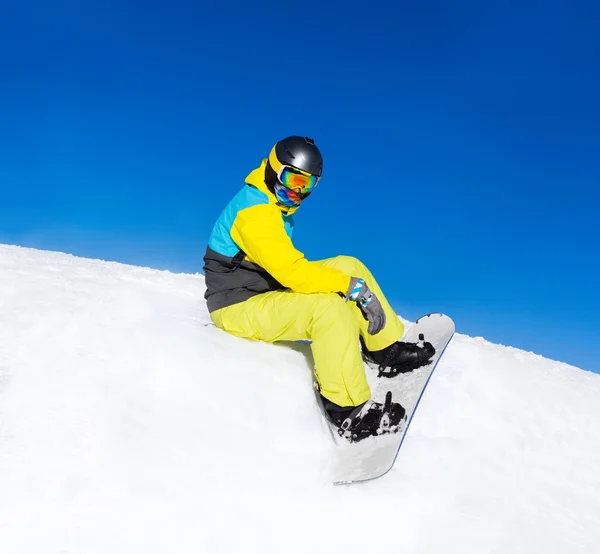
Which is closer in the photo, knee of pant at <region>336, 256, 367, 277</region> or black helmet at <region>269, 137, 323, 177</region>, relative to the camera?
black helmet at <region>269, 137, 323, 177</region>

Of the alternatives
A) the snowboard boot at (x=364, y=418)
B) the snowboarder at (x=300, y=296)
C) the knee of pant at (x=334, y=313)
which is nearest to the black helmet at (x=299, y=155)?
the snowboarder at (x=300, y=296)

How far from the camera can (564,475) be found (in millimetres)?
4863

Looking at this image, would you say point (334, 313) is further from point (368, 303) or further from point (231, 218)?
point (231, 218)

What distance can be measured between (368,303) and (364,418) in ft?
2.89

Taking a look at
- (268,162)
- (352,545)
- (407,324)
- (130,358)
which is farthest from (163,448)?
(407,324)

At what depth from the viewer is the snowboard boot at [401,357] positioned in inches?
185

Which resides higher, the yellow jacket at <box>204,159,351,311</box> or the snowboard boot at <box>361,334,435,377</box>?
the yellow jacket at <box>204,159,351,311</box>

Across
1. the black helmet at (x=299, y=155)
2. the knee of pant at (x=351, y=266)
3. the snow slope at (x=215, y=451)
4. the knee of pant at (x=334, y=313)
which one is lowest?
the snow slope at (x=215, y=451)

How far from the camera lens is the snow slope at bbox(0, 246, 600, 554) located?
3150 millimetres

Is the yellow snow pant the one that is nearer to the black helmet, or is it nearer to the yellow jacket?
the yellow jacket

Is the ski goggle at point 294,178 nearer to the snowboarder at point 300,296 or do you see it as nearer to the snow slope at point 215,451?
the snowboarder at point 300,296

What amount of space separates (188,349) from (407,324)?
3.40m

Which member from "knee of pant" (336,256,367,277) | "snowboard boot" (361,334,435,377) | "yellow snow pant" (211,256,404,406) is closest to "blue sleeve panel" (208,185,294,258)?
"yellow snow pant" (211,256,404,406)

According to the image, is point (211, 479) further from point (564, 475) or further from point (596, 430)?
point (596, 430)
